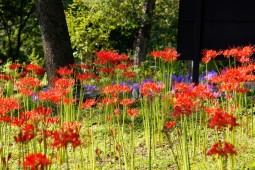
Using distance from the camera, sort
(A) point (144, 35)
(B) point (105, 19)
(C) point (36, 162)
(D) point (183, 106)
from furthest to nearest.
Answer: (B) point (105, 19) < (A) point (144, 35) < (D) point (183, 106) < (C) point (36, 162)

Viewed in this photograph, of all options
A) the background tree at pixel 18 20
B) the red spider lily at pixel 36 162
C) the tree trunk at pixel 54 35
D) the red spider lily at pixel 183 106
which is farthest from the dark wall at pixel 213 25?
the background tree at pixel 18 20

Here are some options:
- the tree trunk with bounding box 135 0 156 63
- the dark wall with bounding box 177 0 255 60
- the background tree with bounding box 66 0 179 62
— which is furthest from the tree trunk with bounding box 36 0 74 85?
the tree trunk with bounding box 135 0 156 63

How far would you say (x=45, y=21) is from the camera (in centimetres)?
854

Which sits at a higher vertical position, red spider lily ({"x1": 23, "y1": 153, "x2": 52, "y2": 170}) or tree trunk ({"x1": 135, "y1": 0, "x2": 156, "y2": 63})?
tree trunk ({"x1": 135, "y1": 0, "x2": 156, "y2": 63})

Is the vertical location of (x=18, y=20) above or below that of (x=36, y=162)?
above

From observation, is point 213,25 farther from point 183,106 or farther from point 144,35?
point 144,35

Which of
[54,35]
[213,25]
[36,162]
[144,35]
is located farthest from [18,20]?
[36,162]

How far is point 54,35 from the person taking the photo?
859cm

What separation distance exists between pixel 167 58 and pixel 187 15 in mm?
3380

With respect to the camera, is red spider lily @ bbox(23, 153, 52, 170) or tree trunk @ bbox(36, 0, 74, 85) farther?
tree trunk @ bbox(36, 0, 74, 85)

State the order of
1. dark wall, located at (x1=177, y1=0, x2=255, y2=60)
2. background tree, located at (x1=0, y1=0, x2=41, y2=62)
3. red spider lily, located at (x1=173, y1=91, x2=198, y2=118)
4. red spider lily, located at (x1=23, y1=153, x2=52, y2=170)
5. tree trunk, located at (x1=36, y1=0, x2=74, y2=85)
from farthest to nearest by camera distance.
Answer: background tree, located at (x1=0, y1=0, x2=41, y2=62)
tree trunk, located at (x1=36, y1=0, x2=74, y2=85)
dark wall, located at (x1=177, y1=0, x2=255, y2=60)
red spider lily, located at (x1=173, y1=91, x2=198, y2=118)
red spider lily, located at (x1=23, y1=153, x2=52, y2=170)

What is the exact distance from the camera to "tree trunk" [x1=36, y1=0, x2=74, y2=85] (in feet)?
27.9

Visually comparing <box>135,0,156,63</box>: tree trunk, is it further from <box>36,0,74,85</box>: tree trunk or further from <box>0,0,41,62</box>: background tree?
<box>36,0,74,85</box>: tree trunk

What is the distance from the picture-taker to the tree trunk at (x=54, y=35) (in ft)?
27.9
